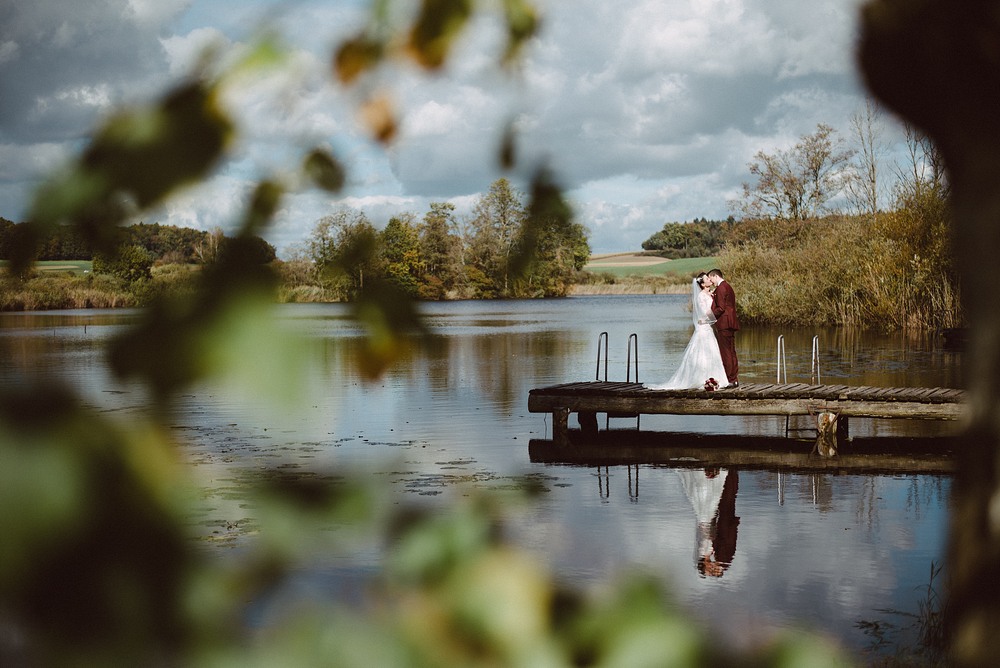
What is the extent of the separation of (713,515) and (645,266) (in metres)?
125

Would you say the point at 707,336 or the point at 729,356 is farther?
the point at 729,356

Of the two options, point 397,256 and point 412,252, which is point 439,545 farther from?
point 412,252

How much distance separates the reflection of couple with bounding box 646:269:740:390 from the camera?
16.6 m

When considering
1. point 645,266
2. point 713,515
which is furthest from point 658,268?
point 713,515

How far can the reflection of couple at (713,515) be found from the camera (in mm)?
10062

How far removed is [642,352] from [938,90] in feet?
110

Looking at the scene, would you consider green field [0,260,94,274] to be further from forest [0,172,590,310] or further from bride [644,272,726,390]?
bride [644,272,726,390]

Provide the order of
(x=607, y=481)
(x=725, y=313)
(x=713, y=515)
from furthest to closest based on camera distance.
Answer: (x=725, y=313) < (x=607, y=481) < (x=713, y=515)

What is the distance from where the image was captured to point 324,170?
872mm

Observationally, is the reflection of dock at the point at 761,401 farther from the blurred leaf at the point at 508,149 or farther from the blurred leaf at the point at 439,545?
the blurred leaf at the point at 439,545

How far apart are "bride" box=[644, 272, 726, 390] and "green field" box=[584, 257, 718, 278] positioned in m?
106

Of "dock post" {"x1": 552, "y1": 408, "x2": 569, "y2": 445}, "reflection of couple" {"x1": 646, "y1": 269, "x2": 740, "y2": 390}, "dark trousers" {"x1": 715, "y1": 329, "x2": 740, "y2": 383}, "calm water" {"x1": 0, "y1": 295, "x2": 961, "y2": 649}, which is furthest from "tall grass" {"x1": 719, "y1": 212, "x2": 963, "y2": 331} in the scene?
"dock post" {"x1": 552, "y1": 408, "x2": 569, "y2": 445}

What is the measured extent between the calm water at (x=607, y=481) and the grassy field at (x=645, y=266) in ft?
319

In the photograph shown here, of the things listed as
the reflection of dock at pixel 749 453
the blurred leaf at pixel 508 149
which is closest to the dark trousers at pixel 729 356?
the reflection of dock at pixel 749 453
